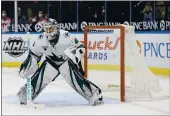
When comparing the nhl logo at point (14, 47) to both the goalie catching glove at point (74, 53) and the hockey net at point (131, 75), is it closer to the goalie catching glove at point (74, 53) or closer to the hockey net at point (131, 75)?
the hockey net at point (131, 75)

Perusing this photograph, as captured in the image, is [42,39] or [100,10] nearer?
[42,39]

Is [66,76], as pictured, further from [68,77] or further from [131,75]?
[131,75]

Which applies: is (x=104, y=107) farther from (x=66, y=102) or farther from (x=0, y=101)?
(x=0, y=101)

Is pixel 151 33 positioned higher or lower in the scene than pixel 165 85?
higher

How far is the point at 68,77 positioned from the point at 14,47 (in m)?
5.68

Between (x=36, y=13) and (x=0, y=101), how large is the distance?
24.7ft

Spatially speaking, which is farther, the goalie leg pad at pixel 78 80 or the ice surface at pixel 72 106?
the goalie leg pad at pixel 78 80

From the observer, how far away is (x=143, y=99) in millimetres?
5930

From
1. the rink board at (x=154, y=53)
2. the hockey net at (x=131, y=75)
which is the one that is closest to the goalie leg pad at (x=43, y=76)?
the hockey net at (x=131, y=75)

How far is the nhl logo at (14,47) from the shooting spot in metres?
10.9

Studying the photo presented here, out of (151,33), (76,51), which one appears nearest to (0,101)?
(76,51)

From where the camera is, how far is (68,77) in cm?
543

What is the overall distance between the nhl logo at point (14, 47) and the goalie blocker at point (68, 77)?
5.46m

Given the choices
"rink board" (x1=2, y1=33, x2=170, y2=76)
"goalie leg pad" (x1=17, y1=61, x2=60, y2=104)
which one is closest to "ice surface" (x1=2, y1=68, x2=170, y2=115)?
"goalie leg pad" (x1=17, y1=61, x2=60, y2=104)
